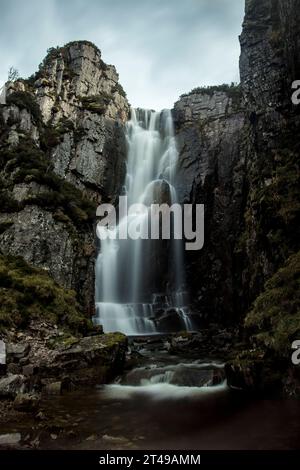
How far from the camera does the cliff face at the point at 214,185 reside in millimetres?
30984

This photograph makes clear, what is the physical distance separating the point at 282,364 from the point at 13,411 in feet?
23.8

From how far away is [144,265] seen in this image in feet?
110

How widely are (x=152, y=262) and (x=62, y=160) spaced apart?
1300 cm

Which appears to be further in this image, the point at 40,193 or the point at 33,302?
the point at 40,193

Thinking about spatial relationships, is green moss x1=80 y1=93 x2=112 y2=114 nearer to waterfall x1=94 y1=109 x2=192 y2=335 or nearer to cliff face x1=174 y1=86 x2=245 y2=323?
waterfall x1=94 y1=109 x2=192 y2=335

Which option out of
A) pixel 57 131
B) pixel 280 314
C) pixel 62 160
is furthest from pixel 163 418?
pixel 57 131

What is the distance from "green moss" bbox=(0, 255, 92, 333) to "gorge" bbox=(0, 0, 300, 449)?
3.1 inches

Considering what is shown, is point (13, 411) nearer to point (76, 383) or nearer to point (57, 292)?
point (76, 383)

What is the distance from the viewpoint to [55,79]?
137 ft

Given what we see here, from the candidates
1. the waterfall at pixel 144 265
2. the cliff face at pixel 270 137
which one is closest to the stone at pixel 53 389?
the cliff face at pixel 270 137

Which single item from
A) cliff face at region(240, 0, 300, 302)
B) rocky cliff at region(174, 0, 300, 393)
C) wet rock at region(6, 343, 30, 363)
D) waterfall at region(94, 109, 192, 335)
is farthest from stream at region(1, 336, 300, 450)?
waterfall at region(94, 109, 192, 335)

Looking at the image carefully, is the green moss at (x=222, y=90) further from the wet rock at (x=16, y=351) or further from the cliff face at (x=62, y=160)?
the wet rock at (x=16, y=351)

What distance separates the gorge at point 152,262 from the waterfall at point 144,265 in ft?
0.42

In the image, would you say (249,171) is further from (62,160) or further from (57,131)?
(57,131)
